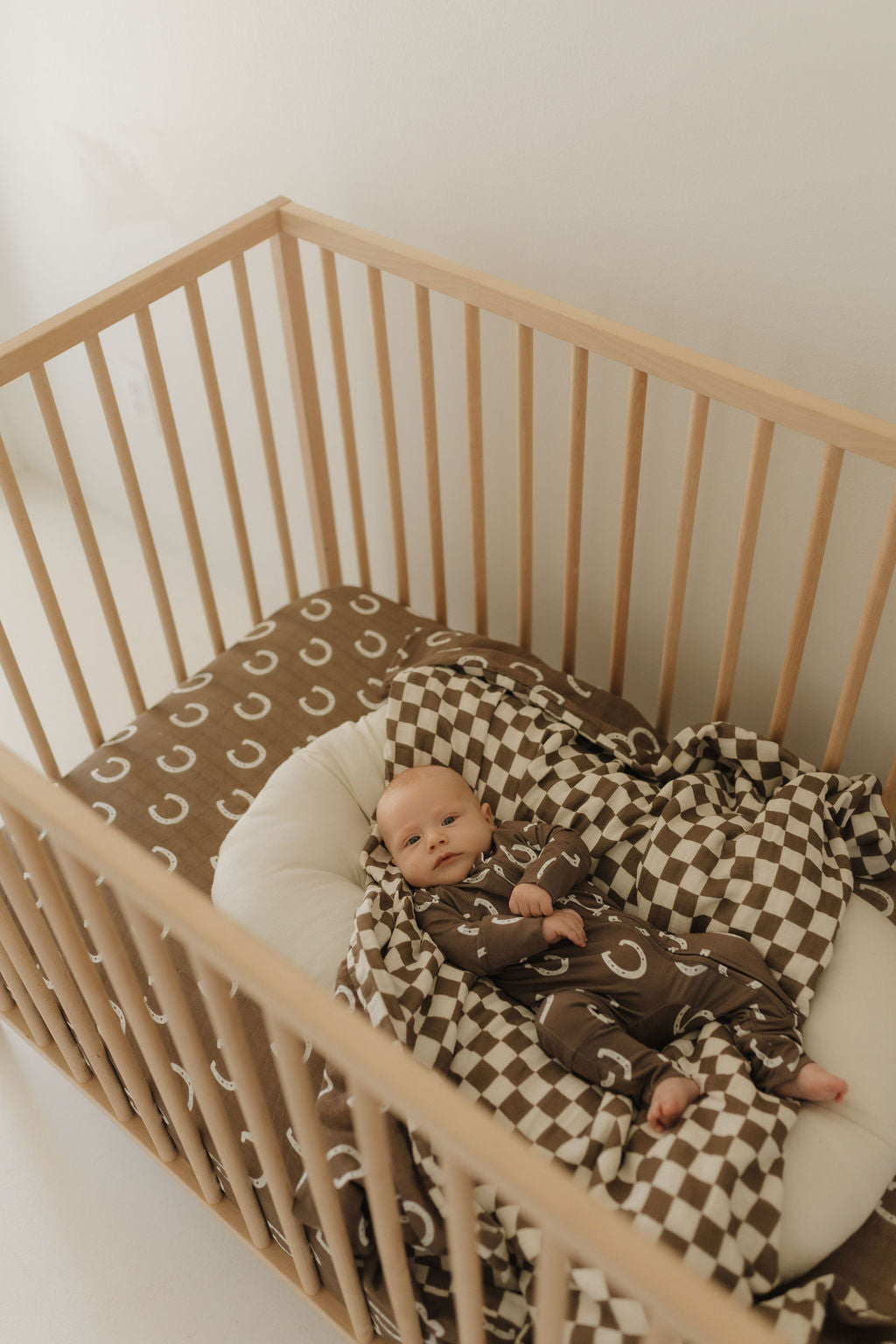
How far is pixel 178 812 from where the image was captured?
5.24 ft

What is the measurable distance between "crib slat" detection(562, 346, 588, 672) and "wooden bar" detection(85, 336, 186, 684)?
0.58 meters

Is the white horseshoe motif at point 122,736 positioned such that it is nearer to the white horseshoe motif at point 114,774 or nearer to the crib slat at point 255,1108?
the white horseshoe motif at point 114,774

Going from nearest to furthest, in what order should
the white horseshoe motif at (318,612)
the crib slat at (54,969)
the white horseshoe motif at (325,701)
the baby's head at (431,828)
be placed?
the crib slat at (54,969), the baby's head at (431,828), the white horseshoe motif at (325,701), the white horseshoe motif at (318,612)

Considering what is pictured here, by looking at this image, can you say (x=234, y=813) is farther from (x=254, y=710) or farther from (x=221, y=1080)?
(x=221, y=1080)

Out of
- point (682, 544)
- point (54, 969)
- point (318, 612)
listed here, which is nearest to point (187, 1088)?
point (54, 969)

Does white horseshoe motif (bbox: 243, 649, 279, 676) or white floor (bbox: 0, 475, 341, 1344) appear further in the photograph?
white horseshoe motif (bbox: 243, 649, 279, 676)

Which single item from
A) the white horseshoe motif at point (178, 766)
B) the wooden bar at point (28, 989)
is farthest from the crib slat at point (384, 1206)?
the white horseshoe motif at point (178, 766)

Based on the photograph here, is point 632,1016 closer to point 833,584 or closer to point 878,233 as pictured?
point 833,584

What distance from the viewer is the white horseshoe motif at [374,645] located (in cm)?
179

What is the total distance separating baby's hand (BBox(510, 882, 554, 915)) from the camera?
1.29 meters

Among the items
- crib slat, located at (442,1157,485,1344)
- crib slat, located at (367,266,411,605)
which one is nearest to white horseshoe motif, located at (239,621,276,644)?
crib slat, located at (367,266,411,605)

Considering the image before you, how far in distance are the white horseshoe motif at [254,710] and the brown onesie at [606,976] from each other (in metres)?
0.45

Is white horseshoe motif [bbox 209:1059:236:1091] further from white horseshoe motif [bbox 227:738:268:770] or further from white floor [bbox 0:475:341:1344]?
white horseshoe motif [bbox 227:738:268:770]

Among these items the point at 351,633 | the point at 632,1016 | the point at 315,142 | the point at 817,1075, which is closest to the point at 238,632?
the point at 351,633
